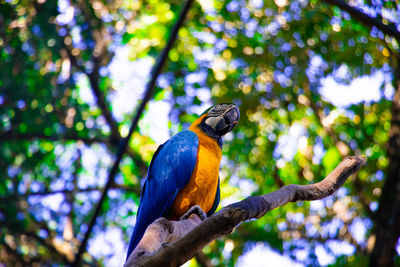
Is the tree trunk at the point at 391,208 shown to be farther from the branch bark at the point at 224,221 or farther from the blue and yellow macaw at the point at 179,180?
the branch bark at the point at 224,221

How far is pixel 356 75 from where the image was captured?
563cm

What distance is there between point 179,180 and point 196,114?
9.76ft

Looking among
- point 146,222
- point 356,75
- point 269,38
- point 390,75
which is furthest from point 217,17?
point 146,222

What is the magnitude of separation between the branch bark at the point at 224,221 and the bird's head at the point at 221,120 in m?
1.20

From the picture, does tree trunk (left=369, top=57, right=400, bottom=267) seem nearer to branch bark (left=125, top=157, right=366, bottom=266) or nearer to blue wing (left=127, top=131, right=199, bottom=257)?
branch bark (left=125, top=157, right=366, bottom=266)

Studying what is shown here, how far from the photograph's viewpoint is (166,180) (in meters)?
3.00

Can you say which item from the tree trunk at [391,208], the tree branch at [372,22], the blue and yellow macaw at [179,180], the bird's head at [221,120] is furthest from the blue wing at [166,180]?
the tree trunk at [391,208]

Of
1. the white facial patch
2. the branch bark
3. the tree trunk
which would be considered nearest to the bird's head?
the white facial patch

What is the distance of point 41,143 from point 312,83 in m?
4.23

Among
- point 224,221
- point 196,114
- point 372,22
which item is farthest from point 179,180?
point 196,114

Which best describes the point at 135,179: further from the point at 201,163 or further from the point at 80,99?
the point at 201,163

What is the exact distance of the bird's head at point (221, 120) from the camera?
3.32m

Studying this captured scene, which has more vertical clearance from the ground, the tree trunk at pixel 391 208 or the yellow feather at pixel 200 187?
the yellow feather at pixel 200 187

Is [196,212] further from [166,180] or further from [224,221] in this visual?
[224,221]
